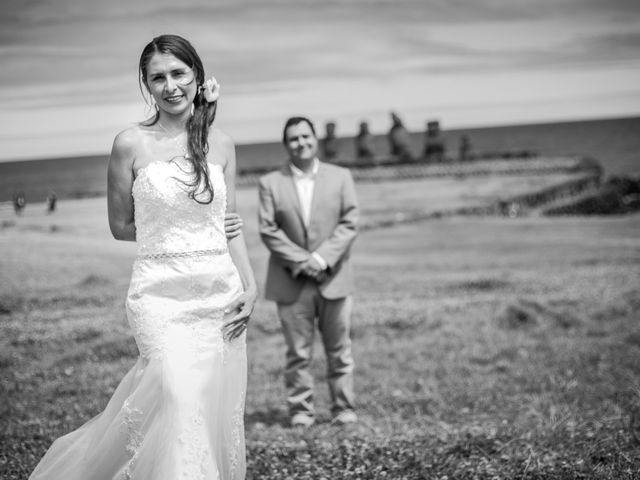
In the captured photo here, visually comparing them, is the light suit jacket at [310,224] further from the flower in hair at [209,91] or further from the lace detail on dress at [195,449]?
the lace detail on dress at [195,449]

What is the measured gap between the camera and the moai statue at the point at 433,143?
13.6 metres

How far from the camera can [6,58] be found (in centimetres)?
769

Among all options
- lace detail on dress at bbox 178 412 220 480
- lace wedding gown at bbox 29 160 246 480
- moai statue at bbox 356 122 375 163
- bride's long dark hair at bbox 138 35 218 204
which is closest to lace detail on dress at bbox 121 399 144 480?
lace wedding gown at bbox 29 160 246 480

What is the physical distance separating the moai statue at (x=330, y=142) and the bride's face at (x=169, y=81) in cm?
830

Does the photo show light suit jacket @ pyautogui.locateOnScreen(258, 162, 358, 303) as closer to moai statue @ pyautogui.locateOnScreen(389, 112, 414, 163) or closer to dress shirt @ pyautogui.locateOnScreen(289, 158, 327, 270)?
dress shirt @ pyautogui.locateOnScreen(289, 158, 327, 270)

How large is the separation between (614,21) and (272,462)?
28.1 ft

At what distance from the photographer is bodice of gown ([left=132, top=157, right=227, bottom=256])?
3.19 meters

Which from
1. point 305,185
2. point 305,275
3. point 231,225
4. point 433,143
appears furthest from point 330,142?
point 231,225

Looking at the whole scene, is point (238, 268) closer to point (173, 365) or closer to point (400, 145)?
point (173, 365)

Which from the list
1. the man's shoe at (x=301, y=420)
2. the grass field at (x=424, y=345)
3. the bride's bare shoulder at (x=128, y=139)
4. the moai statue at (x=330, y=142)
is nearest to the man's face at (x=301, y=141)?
the man's shoe at (x=301, y=420)

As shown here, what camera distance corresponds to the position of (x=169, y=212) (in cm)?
321

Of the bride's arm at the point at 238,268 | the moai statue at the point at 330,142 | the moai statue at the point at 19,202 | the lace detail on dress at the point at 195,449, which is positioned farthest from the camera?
the moai statue at the point at 330,142

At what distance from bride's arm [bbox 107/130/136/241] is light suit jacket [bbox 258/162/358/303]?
2237 millimetres

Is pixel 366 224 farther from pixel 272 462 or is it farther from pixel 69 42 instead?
pixel 272 462
